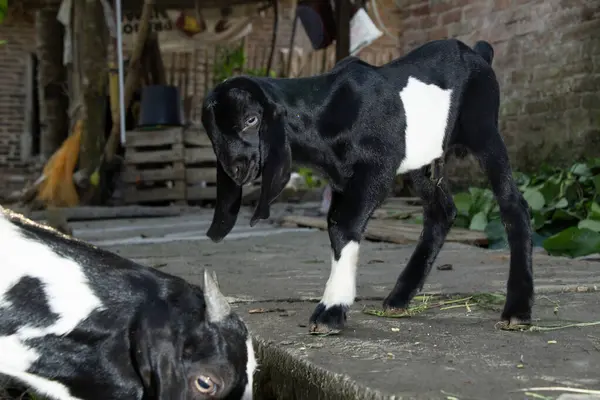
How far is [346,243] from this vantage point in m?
2.16

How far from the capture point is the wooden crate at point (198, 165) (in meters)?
10.5

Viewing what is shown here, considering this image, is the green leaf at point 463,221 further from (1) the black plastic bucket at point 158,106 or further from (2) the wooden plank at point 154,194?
(1) the black plastic bucket at point 158,106

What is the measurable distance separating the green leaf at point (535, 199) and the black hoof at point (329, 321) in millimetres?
3834

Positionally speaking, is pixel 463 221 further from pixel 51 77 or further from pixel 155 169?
pixel 51 77

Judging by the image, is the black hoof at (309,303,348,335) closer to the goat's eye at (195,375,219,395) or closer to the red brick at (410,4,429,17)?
the goat's eye at (195,375,219,395)

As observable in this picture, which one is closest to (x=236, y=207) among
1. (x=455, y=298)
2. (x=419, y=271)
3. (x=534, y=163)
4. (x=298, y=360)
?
(x=298, y=360)

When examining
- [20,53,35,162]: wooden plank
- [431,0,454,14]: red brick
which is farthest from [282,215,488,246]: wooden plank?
[20,53,35,162]: wooden plank

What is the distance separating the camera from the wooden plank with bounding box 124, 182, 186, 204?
10.5m

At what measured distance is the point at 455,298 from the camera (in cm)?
282

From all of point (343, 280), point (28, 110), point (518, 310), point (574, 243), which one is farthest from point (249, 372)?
point (28, 110)

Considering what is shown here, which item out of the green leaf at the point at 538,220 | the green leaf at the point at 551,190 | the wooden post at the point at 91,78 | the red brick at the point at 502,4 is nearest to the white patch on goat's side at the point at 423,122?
the green leaf at the point at 538,220

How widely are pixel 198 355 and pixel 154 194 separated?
921 centimetres

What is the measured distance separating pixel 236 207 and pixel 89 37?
28.8ft

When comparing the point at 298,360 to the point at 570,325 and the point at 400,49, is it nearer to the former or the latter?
the point at 570,325
